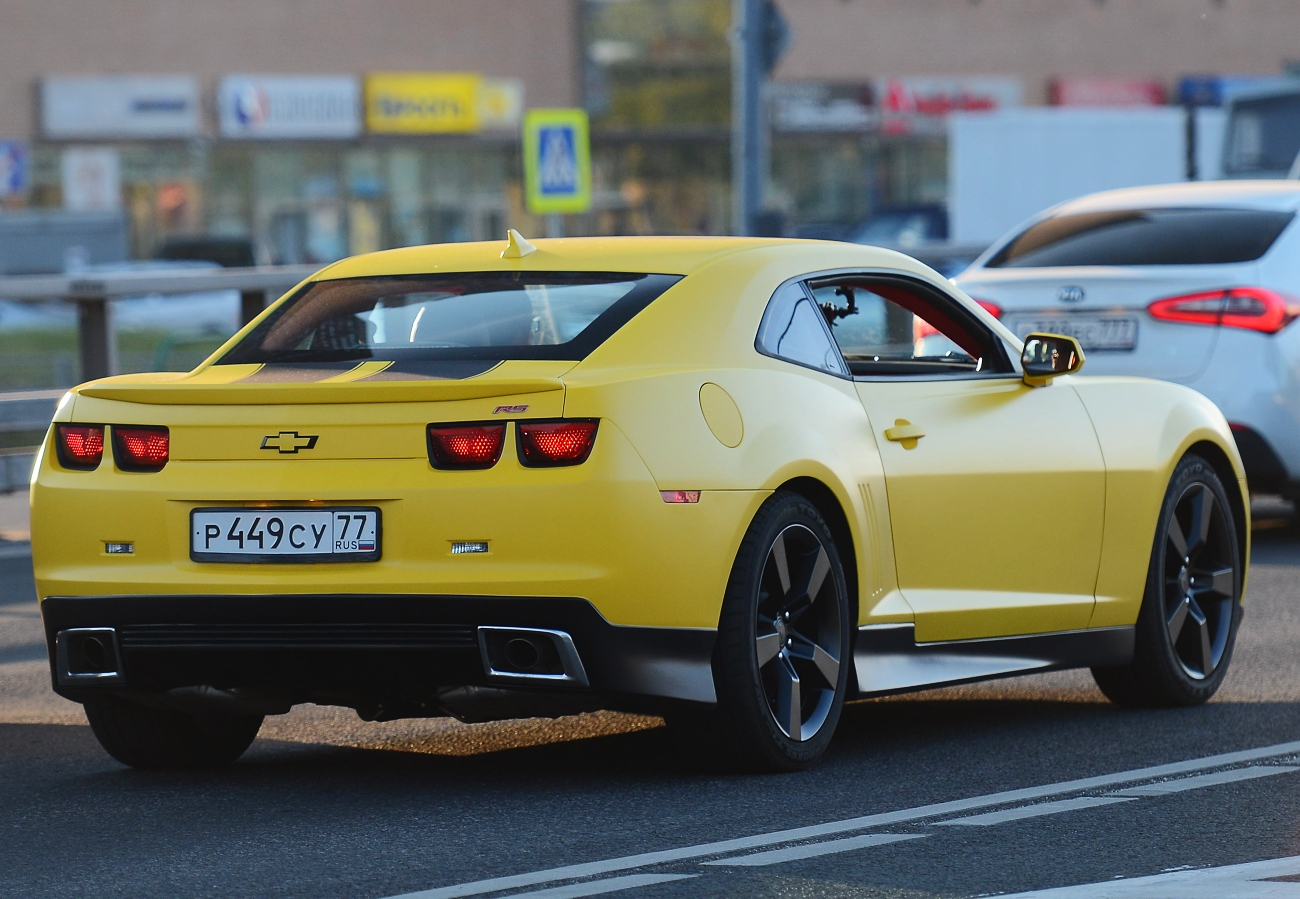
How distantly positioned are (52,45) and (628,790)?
42976 millimetres

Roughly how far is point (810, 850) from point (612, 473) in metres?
0.96

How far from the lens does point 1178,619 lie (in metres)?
7.47

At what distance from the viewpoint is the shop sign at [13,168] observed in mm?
45938

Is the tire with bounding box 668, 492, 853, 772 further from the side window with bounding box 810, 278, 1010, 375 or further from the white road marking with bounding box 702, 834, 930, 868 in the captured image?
the side window with bounding box 810, 278, 1010, 375

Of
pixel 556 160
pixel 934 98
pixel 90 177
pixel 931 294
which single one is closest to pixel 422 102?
pixel 90 177

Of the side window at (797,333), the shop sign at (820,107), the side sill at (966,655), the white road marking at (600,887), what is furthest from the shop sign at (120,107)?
the white road marking at (600,887)

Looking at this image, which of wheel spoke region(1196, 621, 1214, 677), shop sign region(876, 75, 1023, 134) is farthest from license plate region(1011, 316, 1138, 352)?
shop sign region(876, 75, 1023, 134)

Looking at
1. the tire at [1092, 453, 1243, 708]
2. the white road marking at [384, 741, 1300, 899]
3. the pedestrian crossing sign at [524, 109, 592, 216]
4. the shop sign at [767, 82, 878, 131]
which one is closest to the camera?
the white road marking at [384, 741, 1300, 899]

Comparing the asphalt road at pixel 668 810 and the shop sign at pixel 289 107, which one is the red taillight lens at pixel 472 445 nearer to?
the asphalt road at pixel 668 810

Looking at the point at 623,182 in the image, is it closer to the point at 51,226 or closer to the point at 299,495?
the point at 51,226

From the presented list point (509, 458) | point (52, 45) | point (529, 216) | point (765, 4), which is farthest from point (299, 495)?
point (529, 216)

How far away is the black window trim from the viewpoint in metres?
6.45

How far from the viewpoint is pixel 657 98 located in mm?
52656

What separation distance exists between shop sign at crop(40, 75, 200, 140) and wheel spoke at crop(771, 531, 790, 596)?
42.5m
